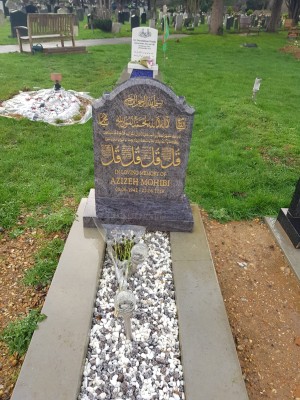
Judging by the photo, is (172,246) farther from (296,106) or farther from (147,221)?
(296,106)

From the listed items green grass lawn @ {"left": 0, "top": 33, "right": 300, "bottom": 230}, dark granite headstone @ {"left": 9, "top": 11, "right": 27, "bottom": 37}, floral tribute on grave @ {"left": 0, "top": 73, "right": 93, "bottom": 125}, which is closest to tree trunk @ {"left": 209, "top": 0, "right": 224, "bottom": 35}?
green grass lawn @ {"left": 0, "top": 33, "right": 300, "bottom": 230}

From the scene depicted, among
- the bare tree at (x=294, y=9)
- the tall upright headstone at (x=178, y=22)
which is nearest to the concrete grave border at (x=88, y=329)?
the tall upright headstone at (x=178, y=22)

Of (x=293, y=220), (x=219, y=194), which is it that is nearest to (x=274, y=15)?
(x=219, y=194)

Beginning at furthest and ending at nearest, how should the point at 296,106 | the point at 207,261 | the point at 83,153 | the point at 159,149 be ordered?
the point at 296,106 < the point at 83,153 < the point at 159,149 < the point at 207,261

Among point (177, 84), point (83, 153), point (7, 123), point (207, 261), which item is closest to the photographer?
point (207, 261)

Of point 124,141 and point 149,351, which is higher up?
point 124,141

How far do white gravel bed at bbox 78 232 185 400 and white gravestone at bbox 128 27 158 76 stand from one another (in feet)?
30.8

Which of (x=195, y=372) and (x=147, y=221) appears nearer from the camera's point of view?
(x=195, y=372)

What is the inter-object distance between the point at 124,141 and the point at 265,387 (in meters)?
2.92

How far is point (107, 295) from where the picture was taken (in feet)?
11.3

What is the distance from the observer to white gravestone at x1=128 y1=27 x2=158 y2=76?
10.9 meters

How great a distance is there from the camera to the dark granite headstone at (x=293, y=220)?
4.44 metres

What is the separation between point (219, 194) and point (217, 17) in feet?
65.9

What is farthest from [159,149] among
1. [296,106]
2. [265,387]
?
[296,106]
